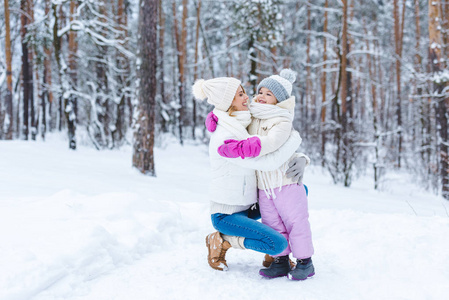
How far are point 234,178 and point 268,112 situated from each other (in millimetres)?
573

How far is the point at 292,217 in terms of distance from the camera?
8.93ft

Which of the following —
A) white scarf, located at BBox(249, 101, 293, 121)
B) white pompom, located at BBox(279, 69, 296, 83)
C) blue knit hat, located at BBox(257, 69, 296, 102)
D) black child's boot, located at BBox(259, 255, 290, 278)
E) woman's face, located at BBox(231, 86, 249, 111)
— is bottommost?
black child's boot, located at BBox(259, 255, 290, 278)

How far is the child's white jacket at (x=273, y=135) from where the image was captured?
103 inches

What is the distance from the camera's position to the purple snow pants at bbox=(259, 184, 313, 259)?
2.71 meters

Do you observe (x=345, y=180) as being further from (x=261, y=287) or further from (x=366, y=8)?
(x=366, y=8)

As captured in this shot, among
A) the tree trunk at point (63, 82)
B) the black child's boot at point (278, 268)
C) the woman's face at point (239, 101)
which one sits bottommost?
the black child's boot at point (278, 268)

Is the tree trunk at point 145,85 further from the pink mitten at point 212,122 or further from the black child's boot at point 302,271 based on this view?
the black child's boot at point 302,271

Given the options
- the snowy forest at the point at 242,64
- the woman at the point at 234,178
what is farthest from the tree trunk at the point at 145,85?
the woman at the point at 234,178

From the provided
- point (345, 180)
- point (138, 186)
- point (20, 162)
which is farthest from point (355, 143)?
point (20, 162)

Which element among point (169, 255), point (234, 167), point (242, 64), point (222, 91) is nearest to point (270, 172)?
point (234, 167)

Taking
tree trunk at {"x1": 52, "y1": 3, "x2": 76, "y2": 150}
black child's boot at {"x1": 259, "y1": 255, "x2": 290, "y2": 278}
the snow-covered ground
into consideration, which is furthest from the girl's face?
tree trunk at {"x1": 52, "y1": 3, "x2": 76, "y2": 150}

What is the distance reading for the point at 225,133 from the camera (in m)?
2.71

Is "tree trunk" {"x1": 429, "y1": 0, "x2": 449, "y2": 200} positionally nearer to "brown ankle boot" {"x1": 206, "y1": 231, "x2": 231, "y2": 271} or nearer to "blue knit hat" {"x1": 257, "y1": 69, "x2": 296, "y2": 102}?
"blue knit hat" {"x1": 257, "y1": 69, "x2": 296, "y2": 102}

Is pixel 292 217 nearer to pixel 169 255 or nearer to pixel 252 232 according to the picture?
pixel 252 232
